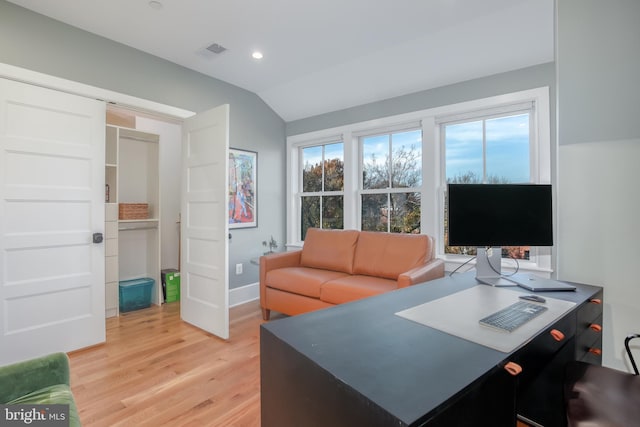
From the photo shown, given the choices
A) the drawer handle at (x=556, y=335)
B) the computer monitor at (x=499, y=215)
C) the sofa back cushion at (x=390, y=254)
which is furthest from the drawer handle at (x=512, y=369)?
the sofa back cushion at (x=390, y=254)

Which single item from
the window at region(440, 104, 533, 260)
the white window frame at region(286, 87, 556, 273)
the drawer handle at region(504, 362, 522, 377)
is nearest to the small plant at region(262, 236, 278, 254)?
the white window frame at region(286, 87, 556, 273)

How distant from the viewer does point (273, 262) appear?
3.38m

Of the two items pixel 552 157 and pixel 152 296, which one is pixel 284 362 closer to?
pixel 552 157

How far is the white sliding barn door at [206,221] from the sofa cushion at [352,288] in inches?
36.0

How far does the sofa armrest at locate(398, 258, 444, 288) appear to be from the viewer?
94.0 inches

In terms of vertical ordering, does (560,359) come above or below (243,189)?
below

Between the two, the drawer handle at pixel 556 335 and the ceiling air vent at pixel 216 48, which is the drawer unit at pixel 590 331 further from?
the ceiling air vent at pixel 216 48

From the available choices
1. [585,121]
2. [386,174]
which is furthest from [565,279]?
[386,174]

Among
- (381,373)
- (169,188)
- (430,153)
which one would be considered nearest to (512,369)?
(381,373)

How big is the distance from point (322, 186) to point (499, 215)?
2.62 meters

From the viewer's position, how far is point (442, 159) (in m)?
3.26

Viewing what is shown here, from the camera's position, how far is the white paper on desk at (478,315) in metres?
1.02

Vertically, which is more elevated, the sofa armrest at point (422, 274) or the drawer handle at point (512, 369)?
the drawer handle at point (512, 369)

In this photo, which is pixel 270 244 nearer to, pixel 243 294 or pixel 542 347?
pixel 243 294
